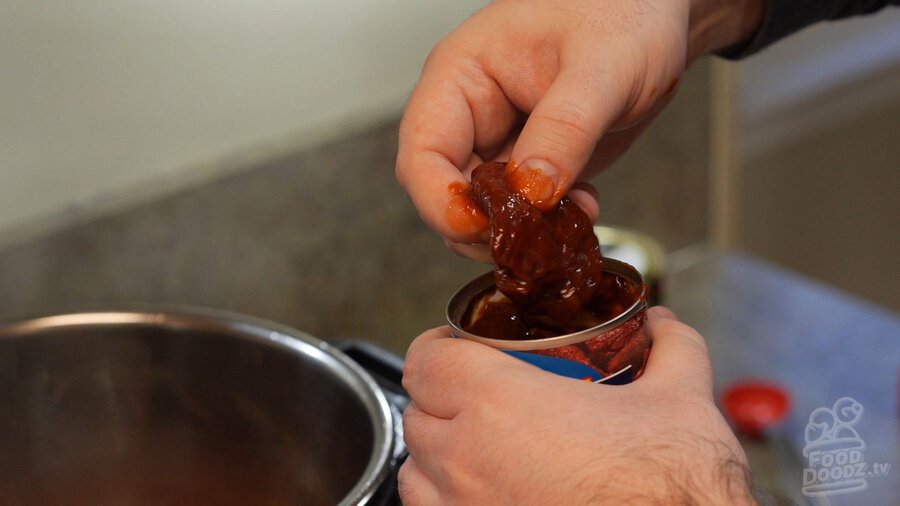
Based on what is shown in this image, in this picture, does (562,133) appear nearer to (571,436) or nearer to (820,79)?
(571,436)

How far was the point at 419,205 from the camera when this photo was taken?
0.64 meters

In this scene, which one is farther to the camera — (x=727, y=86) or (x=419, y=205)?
(x=727, y=86)

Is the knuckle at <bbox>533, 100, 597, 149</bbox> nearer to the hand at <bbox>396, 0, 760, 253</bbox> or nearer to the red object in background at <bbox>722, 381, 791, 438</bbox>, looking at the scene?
the hand at <bbox>396, 0, 760, 253</bbox>

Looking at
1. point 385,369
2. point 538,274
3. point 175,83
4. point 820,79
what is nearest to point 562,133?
point 538,274

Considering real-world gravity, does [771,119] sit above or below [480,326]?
below

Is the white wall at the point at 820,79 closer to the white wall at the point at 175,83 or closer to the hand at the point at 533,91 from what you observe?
the white wall at the point at 175,83

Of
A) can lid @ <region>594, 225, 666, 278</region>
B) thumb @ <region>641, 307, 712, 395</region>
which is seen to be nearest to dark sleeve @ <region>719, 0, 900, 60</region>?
can lid @ <region>594, 225, 666, 278</region>

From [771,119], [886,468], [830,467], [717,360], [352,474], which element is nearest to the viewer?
[352,474]

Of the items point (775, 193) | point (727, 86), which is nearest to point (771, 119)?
point (775, 193)

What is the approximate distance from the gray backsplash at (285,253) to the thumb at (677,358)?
572 millimetres

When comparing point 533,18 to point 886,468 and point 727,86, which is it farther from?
point 727,86

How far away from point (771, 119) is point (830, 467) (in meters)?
0.93

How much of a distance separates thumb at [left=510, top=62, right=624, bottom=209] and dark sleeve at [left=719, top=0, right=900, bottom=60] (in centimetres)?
30

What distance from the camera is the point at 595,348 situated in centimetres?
51
